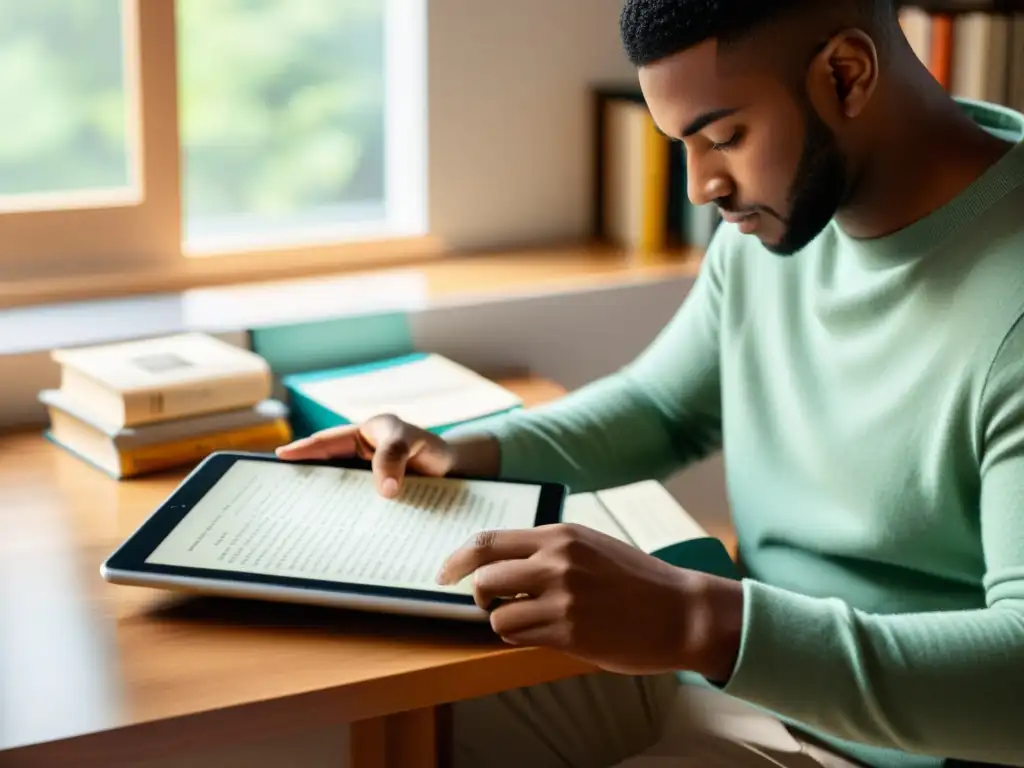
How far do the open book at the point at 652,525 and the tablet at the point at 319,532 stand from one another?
0.52 ft

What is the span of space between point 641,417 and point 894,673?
504 mm

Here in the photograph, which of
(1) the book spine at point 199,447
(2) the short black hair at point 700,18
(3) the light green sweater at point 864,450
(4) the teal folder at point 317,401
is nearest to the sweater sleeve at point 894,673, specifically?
(3) the light green sweater at point 864,450

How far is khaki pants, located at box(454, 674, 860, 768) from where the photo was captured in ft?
3.80

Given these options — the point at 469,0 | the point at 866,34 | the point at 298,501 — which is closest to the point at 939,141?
the point at 866,34

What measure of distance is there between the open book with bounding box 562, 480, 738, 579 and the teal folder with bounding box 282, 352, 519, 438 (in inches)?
6.2

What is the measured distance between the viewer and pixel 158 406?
145 cm

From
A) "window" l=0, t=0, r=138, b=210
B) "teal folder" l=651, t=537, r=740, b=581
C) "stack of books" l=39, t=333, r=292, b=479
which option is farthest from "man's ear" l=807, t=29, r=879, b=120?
"window" l=0, t=0, r=138, b=210

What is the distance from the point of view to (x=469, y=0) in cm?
202

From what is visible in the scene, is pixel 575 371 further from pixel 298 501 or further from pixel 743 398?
pixel 298 501

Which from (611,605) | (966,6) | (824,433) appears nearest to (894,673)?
(611,605)

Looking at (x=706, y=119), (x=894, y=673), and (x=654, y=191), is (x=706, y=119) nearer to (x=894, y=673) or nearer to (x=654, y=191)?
(x=894, y=673)

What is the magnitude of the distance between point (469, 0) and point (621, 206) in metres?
0.40

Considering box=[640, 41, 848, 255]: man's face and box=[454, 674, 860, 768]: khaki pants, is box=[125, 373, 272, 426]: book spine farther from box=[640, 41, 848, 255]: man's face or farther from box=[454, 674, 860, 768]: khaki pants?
box=[640, 41, 848, 255]: man's face

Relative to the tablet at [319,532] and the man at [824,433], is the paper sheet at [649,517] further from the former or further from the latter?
the tablet at [319,532]
